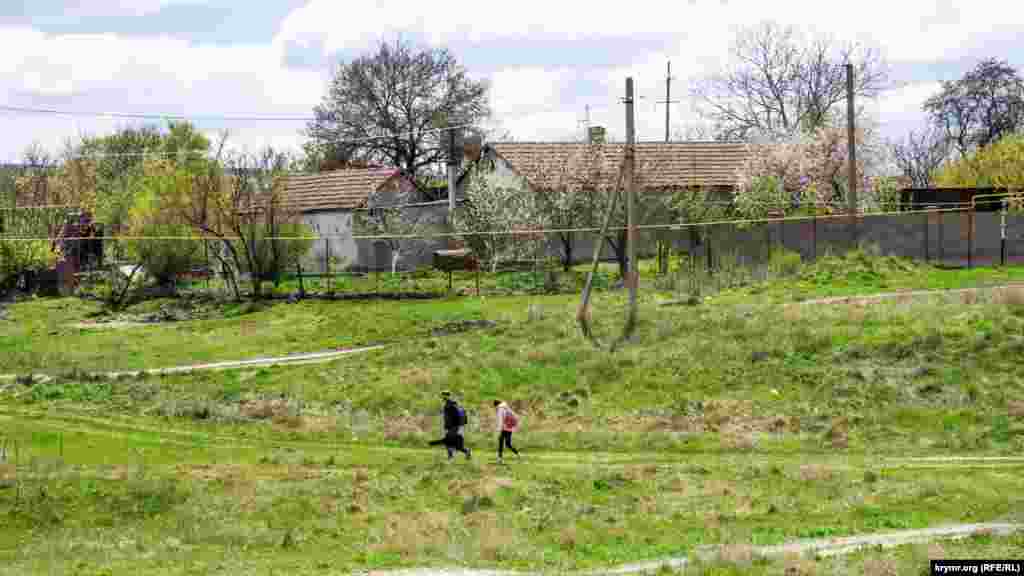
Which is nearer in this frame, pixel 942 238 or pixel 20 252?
pixel 942 238

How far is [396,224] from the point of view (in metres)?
61.3

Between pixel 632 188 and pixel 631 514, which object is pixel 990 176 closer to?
pixel 632 188

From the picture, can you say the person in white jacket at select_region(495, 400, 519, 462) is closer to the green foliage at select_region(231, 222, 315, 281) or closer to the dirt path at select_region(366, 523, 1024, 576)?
the dirt path at select_region(366, 523, 1024, 576)

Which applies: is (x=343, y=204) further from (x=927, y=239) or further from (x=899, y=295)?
(x=899, y=295)

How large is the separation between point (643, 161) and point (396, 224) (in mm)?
12502

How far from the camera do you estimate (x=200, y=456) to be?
29844mm

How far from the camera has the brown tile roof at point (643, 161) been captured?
2431 inches

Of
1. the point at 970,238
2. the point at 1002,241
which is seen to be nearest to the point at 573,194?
the point at 970,238

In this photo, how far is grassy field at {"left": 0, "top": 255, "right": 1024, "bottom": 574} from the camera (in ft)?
74.2

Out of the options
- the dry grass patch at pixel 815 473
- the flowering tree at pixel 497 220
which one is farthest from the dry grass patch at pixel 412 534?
the flowering tree at pixel 497 220

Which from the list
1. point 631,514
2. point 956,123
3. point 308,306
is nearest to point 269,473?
point 631,514

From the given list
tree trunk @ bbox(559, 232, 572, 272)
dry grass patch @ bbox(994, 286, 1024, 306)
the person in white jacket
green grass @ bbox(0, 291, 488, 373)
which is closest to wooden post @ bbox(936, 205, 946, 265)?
dry grass patch @ bbox(994, 286, 1024, 306)

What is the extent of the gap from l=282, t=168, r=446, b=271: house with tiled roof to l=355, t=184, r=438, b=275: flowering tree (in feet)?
2.05

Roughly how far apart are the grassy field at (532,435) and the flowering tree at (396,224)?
1294 cm
